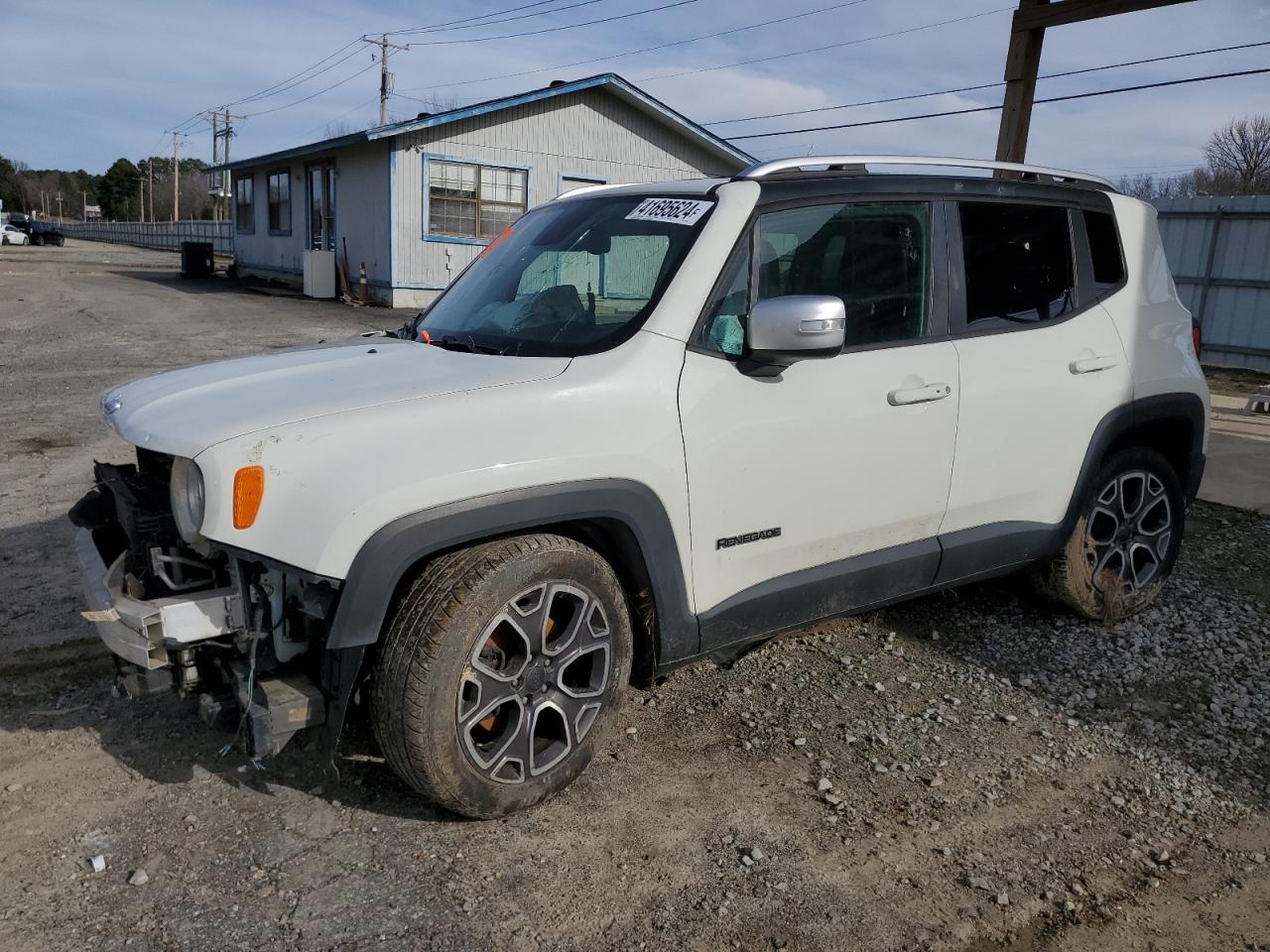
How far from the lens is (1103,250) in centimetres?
447

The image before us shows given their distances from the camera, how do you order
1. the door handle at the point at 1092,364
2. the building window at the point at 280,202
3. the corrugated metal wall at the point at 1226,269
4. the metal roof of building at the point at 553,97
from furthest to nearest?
1. the building window at the point at 280,202
2. the metal roof of building at the point at 553,97
3. the corrugated metal wall at the point at 1226,269
4. the door handle at the point at 1092,364

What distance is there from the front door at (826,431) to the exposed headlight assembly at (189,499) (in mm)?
1397

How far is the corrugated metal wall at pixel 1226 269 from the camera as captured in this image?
49.0ft

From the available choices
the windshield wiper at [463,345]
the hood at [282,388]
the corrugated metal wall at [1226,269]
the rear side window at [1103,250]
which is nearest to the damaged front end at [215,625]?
the hood at [282,388]

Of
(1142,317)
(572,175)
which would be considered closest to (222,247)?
(572,175)

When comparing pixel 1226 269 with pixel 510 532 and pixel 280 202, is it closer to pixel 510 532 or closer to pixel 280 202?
pixel 510 532

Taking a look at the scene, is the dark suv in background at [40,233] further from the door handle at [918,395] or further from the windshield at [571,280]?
the door handle at [918,395]

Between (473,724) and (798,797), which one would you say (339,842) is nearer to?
(473,724)

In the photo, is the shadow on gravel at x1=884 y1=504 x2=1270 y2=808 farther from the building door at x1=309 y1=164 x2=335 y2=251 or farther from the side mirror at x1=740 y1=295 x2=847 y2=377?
the building door at x1=309 y1=164 x2=335 y2=251

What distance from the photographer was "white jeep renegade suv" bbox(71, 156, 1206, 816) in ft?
9.02

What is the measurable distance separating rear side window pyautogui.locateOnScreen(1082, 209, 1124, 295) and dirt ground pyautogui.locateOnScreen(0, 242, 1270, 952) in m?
1.50

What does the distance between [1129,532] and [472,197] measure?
2005 cm

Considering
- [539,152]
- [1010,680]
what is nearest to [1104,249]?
[1010,680]

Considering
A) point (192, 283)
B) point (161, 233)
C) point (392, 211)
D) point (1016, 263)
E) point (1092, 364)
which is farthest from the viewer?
point (161, 233)
